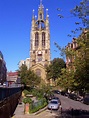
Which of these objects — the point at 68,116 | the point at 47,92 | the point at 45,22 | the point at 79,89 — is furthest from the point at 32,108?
the point at 45,22

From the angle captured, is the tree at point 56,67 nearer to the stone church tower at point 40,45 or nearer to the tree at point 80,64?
the stone church tower at point 40,45

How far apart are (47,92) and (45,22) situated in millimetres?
86749

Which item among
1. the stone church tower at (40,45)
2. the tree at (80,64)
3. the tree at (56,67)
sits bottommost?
the tree at (80,64)

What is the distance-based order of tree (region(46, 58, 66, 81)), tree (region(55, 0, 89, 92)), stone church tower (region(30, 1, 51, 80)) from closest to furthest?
tree (region(55, 0, 89, 92)) < tree (region(46, 58, 66, 81)) < stone church tower (region(30, 1, 51, 80))

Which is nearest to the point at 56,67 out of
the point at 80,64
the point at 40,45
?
the point at 40,45

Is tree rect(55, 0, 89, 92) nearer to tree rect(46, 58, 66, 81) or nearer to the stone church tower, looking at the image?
tree rect(46, 58, 66, 81)

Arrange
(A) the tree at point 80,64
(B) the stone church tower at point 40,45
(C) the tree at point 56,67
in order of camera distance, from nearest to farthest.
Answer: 1. (A) the tree at point 80,64
2. (C) the tree at point 56,67
3. (B) the stone church tower at point 40,45

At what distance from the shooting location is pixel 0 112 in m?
16.6

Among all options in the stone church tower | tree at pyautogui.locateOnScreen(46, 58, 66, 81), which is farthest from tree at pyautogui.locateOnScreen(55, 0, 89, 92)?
the stone church tower

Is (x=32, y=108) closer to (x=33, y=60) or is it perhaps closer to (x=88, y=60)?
(x=88, y=60)

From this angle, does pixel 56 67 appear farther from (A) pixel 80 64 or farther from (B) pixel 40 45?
(A) pixel 80 64

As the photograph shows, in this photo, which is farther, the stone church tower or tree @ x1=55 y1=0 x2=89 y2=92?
the stone church tower

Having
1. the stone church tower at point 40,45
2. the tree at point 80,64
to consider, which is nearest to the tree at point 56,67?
the stone church tower at point 40,45

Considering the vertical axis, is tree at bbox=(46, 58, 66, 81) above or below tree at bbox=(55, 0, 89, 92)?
above
